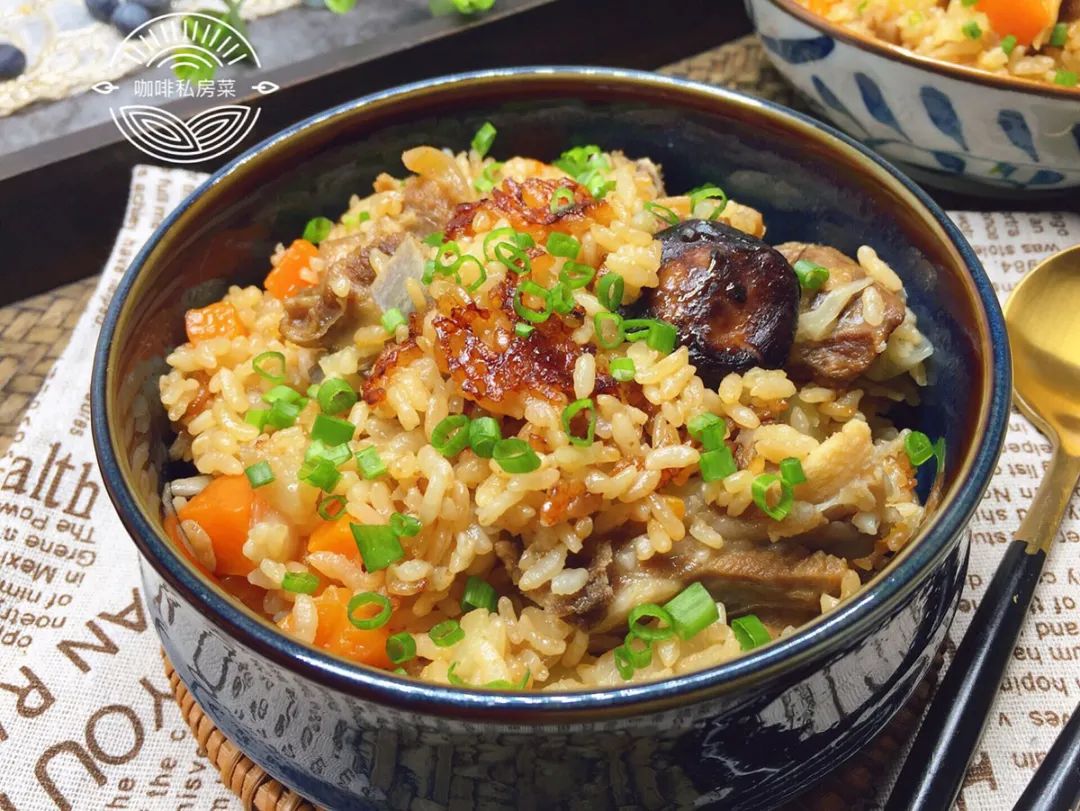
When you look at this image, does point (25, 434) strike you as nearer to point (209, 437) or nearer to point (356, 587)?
point (209, 437)

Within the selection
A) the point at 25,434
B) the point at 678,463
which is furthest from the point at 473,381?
the point at 25,434

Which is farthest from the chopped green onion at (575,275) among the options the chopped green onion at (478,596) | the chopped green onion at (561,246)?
the chopped green onion at (478,596)

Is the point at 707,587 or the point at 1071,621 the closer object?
the point at 707,587

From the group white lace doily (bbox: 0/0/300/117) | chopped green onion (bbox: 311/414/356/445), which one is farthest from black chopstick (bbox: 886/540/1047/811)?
white lace doily (bbox: 0/0/300/117)

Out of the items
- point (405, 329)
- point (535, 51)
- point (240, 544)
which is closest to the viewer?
point (240, 544)

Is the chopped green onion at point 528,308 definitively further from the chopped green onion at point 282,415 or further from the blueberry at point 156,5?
the blueberry at point 156,5

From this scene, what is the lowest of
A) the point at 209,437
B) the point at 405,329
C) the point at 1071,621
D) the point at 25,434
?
the point at 1071,621
